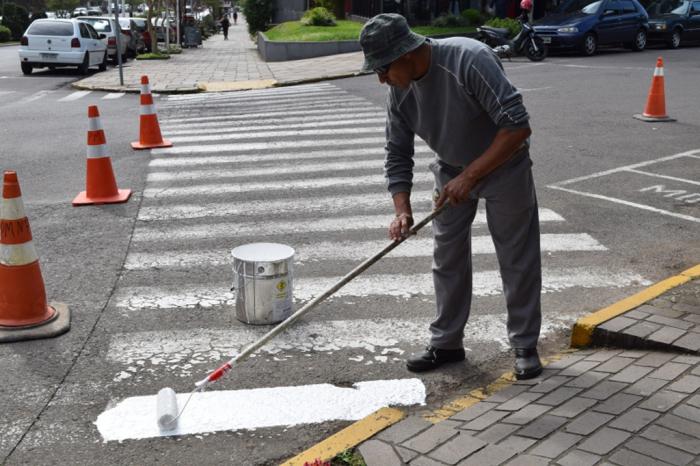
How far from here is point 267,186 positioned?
28.6 feet

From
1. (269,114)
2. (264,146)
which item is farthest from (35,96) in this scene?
(264,146)

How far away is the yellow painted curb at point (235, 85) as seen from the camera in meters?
20.0

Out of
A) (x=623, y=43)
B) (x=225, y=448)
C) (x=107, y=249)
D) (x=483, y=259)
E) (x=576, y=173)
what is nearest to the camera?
(x=225, y=448)

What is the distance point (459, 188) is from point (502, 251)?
1.53ft

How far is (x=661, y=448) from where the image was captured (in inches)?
123

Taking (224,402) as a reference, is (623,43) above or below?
above

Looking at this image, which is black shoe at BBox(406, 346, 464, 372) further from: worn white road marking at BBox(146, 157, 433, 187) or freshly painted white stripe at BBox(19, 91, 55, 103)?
freshly painted white stripe at BBox(19, 91, 55, 103)

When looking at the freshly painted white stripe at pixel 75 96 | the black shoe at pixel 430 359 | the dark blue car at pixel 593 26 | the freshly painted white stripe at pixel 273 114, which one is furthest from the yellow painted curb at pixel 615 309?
the dark blue car at pixel 593 26

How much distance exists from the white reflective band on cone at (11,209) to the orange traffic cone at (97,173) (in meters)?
3.03

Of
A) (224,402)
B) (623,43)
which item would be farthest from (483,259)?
(623,43)

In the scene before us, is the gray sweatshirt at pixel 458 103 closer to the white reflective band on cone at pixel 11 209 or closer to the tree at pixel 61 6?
the white reflective band on cone at pixel 11 209

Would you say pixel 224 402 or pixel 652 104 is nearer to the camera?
pixel 224 402

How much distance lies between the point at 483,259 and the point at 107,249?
299 cm

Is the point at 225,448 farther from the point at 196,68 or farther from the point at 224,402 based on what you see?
the point at 196,68
